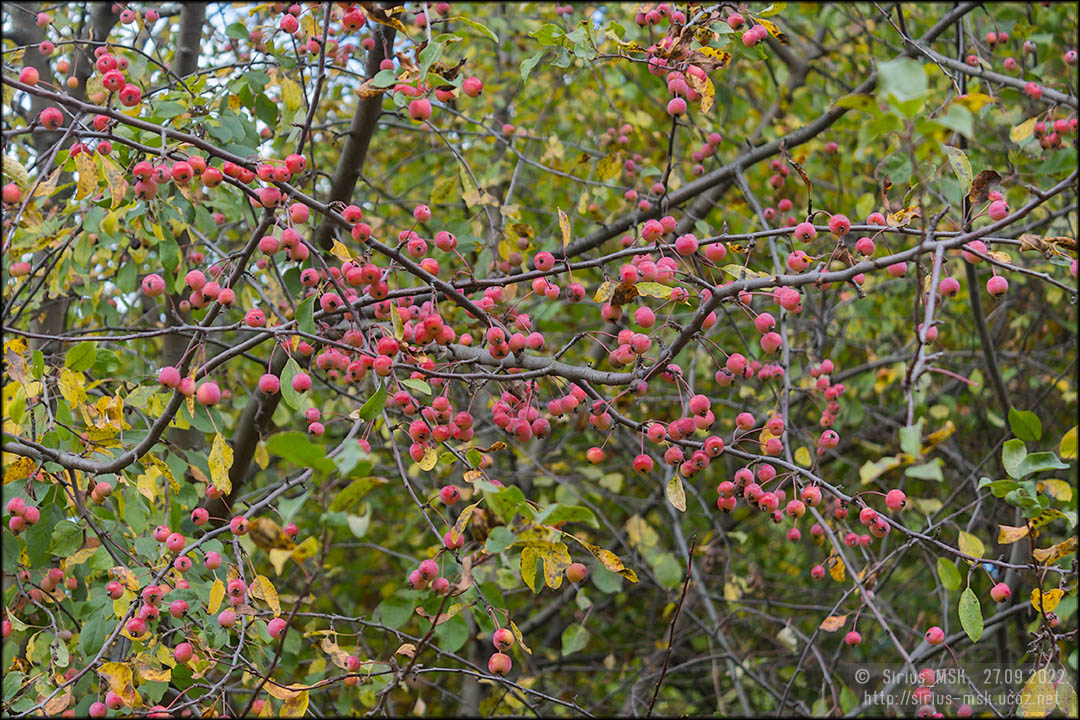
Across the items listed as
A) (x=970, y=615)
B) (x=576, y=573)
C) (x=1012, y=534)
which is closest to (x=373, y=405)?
(x=576, y=573)

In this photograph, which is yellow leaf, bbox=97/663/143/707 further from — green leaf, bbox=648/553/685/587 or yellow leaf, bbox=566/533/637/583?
green leaf, bbox=648/553/685/587

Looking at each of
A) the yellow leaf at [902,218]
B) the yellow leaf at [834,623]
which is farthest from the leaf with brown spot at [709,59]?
the yellow leaf at [834,623]

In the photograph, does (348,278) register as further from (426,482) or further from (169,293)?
(426,482)

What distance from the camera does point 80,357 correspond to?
1.91 meters

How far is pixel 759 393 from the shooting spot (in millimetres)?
4484

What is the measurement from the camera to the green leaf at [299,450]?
111 cm

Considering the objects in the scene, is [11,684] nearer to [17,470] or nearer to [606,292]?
[17,470]

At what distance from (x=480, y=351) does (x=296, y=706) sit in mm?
861

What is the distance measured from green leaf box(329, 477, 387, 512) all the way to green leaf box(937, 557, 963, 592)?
44.0 inches

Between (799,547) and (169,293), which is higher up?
(169,293)

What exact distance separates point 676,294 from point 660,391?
2962 millimetres

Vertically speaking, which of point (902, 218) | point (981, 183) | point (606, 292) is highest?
Answer: point (981, 183)

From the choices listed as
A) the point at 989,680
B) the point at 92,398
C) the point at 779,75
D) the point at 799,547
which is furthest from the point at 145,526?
the point at 779,75

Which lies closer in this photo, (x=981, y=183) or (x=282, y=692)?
(x=282, y=692)
